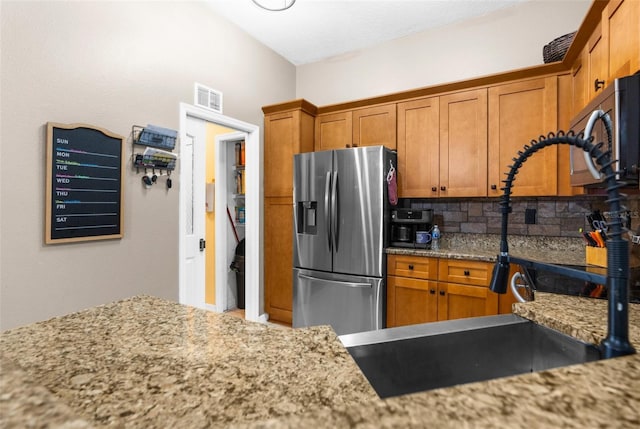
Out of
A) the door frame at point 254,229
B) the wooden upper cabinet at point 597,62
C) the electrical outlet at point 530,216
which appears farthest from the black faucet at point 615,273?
the door frame at point 254,229

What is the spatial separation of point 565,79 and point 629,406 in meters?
2.89

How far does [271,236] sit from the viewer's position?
346 cm

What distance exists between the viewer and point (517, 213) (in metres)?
2.85

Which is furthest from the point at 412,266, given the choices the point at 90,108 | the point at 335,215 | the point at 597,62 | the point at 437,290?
the point at 90,108

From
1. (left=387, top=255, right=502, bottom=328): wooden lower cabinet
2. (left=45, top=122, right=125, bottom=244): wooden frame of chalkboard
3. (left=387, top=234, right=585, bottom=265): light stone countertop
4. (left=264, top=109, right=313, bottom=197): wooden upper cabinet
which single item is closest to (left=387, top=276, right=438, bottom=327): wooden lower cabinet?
(left=387, top=255, right=502, bottom=328): wooden lower cabinet

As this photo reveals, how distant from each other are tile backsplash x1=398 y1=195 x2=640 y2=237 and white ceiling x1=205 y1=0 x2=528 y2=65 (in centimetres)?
174

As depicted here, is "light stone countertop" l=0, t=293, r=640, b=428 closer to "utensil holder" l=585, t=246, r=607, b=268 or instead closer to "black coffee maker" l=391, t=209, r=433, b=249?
"utensil holder" l=585, t=246, r=607, b=268

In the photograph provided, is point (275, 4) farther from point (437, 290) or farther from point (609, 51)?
point (437, 290)

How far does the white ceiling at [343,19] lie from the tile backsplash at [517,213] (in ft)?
5.70

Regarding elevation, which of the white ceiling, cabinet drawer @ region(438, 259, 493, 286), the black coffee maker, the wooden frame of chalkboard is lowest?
cabinet drawer @ region(438, 259, 493, 286)

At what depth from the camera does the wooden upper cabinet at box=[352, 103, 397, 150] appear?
3113 millimetres

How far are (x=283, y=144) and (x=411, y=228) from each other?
1.60 meters

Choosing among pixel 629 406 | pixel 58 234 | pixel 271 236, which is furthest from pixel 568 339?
pixel 271 236

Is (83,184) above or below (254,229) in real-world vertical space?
above
